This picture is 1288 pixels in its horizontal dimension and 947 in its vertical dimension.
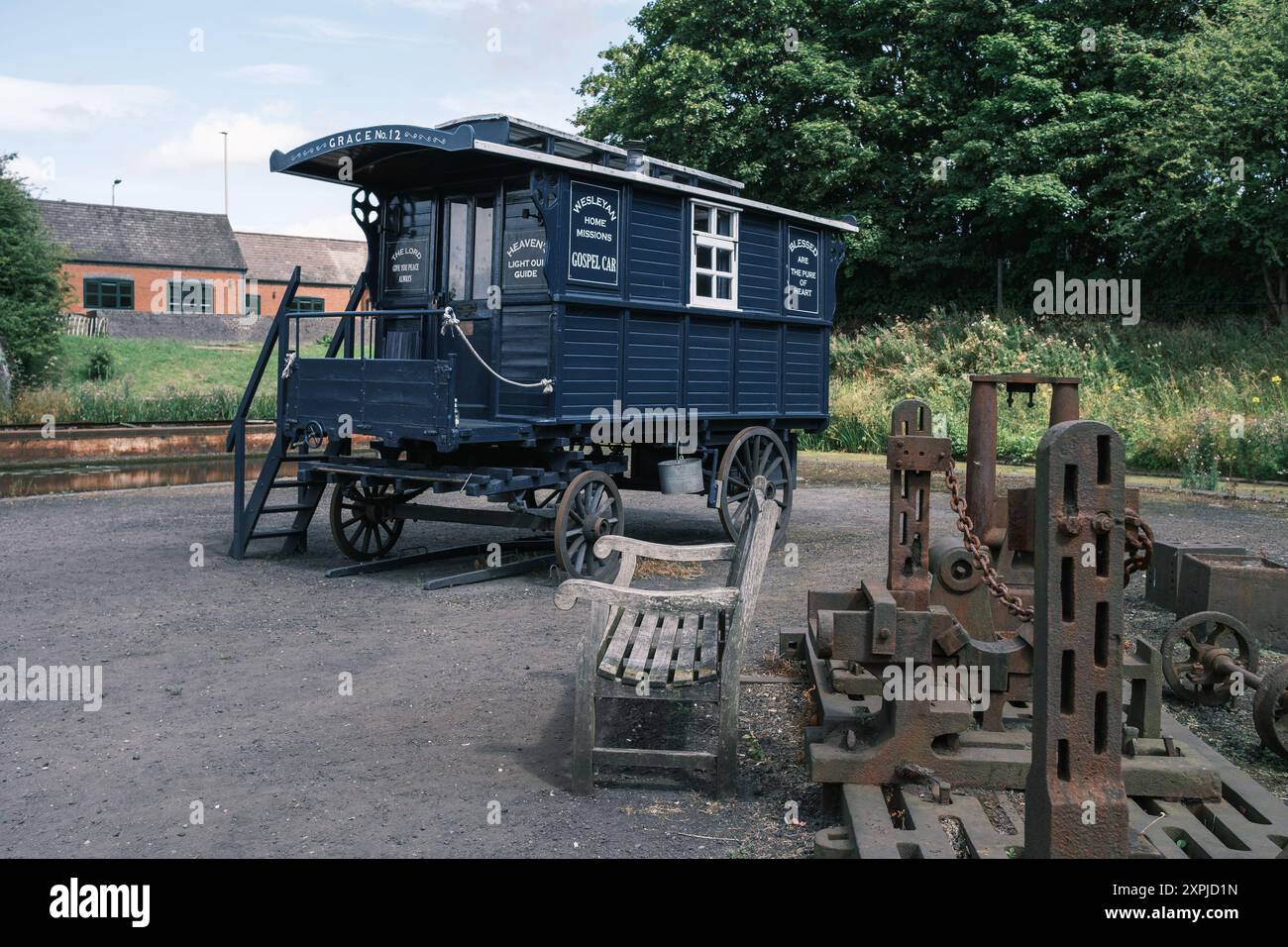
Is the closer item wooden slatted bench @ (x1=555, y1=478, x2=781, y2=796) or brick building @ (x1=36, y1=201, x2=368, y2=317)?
wooden slatted bench @ (x1=555, y1=478, x2=781, y2=796)

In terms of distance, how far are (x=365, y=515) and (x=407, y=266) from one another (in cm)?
233

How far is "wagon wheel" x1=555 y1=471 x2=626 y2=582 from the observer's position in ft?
29.2

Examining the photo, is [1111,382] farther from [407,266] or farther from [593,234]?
[407,266]

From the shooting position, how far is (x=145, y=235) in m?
51.1

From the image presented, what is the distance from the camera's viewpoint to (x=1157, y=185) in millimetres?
26328

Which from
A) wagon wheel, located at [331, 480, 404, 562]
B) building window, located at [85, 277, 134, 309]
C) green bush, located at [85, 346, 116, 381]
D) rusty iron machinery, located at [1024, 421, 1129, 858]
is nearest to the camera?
rusty iron machinery, located at [1024, 421, 1129, 858]

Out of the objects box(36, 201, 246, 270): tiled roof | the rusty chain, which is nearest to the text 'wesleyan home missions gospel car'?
the rusty chain

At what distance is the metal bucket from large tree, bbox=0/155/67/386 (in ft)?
56.8

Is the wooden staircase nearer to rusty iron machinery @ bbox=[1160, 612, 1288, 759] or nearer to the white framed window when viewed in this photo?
the white framed window

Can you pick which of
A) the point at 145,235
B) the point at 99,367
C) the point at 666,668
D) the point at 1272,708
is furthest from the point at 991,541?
the point at 145,235

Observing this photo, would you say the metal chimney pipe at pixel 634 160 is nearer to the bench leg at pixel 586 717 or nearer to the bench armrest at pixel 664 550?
the bench armrest at pixel 664 550

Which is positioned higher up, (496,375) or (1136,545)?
(496,375)
